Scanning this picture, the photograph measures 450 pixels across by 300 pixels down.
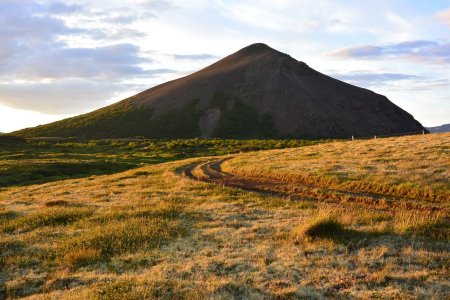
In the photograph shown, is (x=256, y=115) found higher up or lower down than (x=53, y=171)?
higher up

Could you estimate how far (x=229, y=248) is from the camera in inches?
570

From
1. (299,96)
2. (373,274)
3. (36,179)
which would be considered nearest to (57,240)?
(373,274)

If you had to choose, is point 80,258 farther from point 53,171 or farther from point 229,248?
point 53,171

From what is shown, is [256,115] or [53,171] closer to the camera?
[53,171]

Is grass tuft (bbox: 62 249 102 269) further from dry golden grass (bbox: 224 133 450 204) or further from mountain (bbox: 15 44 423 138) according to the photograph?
mountain (bbox: 15 44 423 138)

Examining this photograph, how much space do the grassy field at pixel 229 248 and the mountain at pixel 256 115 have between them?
137290 mm

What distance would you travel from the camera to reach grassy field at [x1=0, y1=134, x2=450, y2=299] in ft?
36.1

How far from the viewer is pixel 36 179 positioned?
54.3 m

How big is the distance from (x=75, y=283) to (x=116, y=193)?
735 inches

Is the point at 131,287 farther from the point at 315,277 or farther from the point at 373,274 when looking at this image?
the point at 373,274

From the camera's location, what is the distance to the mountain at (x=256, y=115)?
16588 cm

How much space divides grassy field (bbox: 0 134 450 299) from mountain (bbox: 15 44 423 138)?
13729 centimetres

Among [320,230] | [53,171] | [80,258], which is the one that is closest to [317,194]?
[320,230]

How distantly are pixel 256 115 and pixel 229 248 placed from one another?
164 metres
